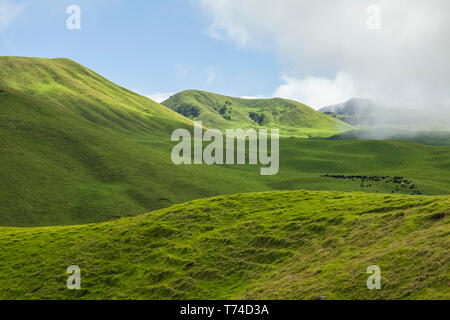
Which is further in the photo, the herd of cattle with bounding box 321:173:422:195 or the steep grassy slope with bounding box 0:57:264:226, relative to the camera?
the herd of cattle with bounding box 321:173:422:195

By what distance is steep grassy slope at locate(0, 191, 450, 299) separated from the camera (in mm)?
27000

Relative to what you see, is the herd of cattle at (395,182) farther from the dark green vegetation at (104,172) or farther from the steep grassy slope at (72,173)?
the steep grassy slope at (72,173)

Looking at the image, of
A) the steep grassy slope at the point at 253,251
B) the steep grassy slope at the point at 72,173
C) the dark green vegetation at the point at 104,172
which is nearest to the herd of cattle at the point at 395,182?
the dark green vegetation at the point at 104,172

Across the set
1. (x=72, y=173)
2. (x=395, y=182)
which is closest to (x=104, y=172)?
(x=72, y=173)

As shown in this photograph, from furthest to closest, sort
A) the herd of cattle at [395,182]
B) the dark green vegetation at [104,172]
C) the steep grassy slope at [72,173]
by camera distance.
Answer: the herd of cattle at [395,182] < the dark green vegetation at [104,172] < the steep grassy slope at [72,173]

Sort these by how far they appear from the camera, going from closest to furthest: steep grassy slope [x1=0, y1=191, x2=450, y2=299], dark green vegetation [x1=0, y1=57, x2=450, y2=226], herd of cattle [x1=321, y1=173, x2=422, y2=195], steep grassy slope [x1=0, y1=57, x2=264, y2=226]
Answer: steep grassy slope [x1=0, y1=191, x2=450, y2=299] → steep grassy slope [x1=0, y1=57, x2=264, y2=226] → dark green vegetation [x1=0, y1=57, x2=450, y2=226] → herd of cattle [x1=321, y1=173, x2=422, y2=195]

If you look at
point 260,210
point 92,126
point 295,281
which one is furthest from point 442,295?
point 92,126

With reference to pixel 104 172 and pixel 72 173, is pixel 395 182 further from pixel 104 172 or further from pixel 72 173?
pixel 72 173

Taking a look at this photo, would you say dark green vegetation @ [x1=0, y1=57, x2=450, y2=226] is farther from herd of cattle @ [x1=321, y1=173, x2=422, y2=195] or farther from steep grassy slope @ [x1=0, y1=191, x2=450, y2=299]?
steep grassy slope @ [x1=0, y1=191, x2=450, y2=299]

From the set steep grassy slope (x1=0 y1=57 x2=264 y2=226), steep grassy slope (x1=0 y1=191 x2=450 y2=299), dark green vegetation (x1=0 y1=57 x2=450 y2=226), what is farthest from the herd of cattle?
steep grassy slope (x1=0 y1=191 x2=450 y2=299)

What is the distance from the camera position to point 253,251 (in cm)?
3834

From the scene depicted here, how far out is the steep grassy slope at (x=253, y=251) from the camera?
27.0 metres

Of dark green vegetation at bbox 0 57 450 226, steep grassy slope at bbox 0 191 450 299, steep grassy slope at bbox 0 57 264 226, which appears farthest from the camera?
dark green vegetation at bbox 0 57 450 226

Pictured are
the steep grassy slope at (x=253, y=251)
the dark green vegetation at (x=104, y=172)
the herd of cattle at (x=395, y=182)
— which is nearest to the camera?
the steep grassy slope at (x=253, y=251)
